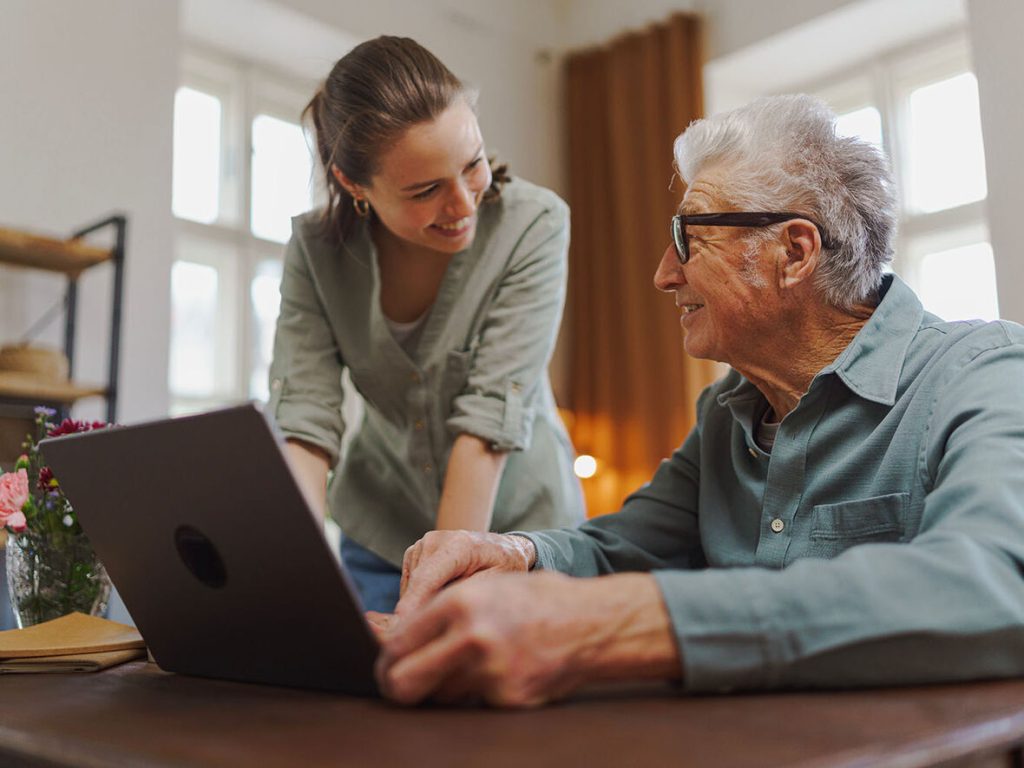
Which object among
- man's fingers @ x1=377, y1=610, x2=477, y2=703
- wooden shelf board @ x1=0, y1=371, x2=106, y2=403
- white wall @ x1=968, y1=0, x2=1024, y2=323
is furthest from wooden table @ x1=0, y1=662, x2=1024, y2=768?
white wall @ x1=968, y1=0, x2=1024, y2=323

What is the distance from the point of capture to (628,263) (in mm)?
4590

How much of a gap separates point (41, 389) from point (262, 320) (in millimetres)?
1392

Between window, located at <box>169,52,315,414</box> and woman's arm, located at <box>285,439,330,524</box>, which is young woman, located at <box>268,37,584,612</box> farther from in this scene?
window, located at <box>169,52,315,414</box>

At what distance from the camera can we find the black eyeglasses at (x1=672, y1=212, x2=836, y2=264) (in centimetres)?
122

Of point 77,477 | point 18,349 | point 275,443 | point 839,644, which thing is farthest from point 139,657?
point 18,349

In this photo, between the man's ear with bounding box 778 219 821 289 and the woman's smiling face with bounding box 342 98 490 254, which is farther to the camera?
the woman's smiling face with bounding box 342 98 490 254

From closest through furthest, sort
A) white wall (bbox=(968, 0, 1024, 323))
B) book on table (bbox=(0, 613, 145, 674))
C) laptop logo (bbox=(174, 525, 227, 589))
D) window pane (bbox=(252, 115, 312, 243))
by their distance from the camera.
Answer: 1. laptop logo (bbox=(174, 525, 227, 589))
2. book on table (bbox=(0, 613, 145, 674))
3. white wall (bbox=(968, 0, 1024, 323))
4. window pane (bbox=(252, 115, 312, 243))

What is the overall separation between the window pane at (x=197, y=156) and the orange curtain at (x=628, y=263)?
160 cm

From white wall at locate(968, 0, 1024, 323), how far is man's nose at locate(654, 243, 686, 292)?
93.1 inches

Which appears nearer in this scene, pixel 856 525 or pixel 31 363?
pixel 856 525

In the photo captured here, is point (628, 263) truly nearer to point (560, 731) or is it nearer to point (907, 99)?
point (907, 99)

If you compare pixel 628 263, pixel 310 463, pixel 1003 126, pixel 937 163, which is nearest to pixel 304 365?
pixel 310 463

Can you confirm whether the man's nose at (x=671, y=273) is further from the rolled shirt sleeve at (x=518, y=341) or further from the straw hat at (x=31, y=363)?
the straw hat at (x=31, y=363)

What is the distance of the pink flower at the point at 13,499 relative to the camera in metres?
1.24
